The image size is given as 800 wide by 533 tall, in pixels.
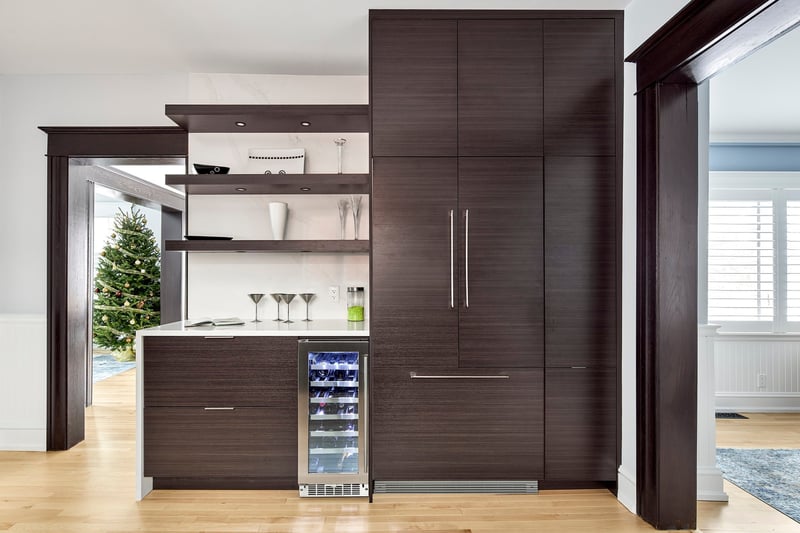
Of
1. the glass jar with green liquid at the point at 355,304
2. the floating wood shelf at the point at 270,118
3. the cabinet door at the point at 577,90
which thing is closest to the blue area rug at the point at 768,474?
the cabinet door at the point at 577,90

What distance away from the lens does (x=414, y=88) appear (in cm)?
280

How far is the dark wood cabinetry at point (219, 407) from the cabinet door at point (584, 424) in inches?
57.5

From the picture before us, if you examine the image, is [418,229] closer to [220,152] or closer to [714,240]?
[220,152]

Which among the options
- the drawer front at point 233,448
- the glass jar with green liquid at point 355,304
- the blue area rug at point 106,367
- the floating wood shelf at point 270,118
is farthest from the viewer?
the blue area rug at point 106,367

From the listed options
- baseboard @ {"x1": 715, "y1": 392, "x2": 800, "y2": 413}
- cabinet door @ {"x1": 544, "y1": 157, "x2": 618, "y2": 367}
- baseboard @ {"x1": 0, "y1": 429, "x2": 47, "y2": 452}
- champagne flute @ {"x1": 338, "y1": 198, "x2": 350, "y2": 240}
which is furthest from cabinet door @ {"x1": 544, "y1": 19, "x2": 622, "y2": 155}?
baseboard @ {"x1": 0, "y1": 429, "x2": 47, "y2": 452}

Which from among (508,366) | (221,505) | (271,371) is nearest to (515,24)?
(508,366)

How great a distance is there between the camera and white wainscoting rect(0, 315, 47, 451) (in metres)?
3.57

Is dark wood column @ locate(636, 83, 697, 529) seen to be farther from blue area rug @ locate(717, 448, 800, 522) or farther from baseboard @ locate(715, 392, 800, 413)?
baseboard @ locate(715, 392, 800, 413)

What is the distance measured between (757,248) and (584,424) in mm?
3047

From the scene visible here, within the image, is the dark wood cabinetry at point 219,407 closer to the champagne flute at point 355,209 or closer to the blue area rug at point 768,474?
the champagne flute at point 355,209

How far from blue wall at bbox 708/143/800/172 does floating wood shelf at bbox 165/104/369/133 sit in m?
3.43

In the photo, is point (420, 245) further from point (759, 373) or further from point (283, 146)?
point (759, 373)

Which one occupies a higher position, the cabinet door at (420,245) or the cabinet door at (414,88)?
the cabinet door at (414,88)

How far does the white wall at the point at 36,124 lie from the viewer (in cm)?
365
